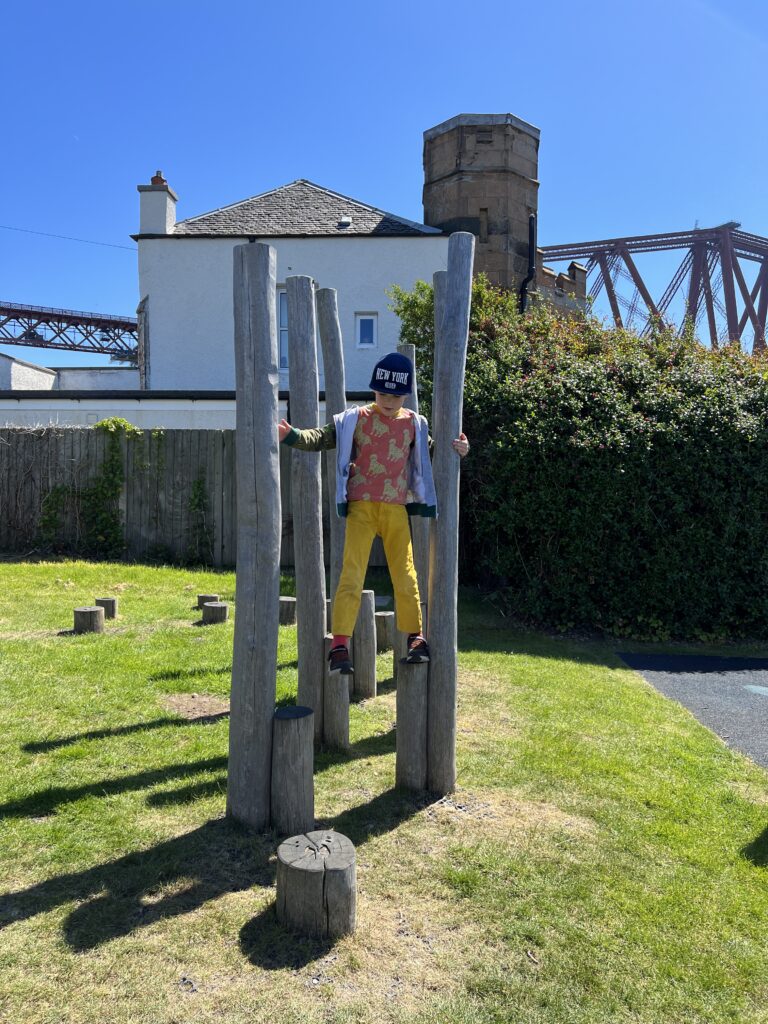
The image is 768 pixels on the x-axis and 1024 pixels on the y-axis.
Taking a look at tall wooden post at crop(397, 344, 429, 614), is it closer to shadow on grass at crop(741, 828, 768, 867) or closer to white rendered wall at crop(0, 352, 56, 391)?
shadow on grass at crop(741, 828, 768, 867)

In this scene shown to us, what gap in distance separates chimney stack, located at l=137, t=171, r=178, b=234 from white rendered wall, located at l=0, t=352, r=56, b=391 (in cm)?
687

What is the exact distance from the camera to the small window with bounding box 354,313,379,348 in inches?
780

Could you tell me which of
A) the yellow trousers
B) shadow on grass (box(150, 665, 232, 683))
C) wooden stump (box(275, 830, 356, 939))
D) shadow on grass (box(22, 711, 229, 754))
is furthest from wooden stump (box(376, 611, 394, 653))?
wooden stump (box(275, 830, 356, 939))

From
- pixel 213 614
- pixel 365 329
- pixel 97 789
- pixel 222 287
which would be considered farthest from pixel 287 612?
pixel 222 287

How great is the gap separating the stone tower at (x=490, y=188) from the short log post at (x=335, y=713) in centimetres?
1821

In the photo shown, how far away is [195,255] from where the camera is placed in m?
19.5

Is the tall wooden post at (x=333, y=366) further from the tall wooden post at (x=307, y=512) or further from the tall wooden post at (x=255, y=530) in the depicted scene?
the tall wooden post at (x=255, y=530)

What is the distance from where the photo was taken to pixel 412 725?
14.4 ft

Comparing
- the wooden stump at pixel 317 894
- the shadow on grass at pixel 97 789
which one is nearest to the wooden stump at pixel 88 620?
the shadow on grass at pixel 97 789

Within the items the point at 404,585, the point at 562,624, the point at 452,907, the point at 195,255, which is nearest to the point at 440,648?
the point at 404,585

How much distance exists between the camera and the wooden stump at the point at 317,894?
307 cm

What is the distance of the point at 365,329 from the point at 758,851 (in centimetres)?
1746

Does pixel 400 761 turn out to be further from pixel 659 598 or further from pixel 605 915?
pixel 659 598

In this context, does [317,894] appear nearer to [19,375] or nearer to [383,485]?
[383,485]
